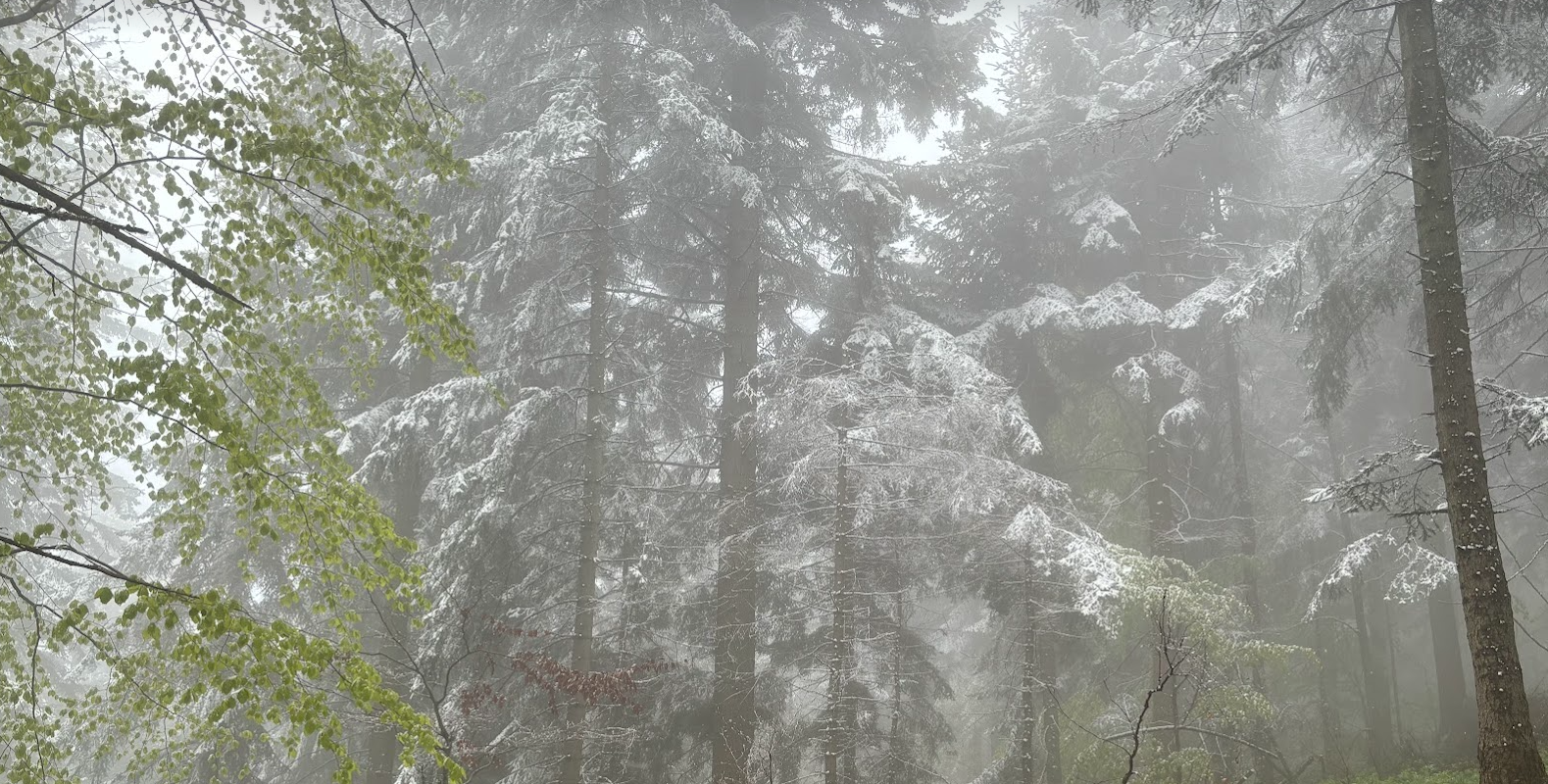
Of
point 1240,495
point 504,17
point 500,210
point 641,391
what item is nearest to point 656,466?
point 641,391

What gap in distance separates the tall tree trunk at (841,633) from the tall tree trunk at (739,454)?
1.02 metres

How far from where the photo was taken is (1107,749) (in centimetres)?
1164

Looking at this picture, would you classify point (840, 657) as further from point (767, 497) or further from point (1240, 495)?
point (1240, 495)

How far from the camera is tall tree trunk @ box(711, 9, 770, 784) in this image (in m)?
11.0

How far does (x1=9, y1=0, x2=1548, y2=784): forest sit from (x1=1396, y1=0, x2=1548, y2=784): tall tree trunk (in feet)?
0.11

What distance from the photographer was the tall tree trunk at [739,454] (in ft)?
36.2

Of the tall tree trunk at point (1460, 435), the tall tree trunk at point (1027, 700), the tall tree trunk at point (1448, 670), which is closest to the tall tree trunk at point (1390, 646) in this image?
the tall tree trunk at point (1448, 670)

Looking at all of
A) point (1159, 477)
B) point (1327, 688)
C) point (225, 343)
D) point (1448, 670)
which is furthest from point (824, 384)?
point (1448, 670)

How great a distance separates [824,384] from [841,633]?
298 cm

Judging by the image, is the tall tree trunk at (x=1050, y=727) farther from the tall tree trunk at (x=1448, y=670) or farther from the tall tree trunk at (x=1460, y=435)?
the tall tree trunk at (x=1448, y=670)

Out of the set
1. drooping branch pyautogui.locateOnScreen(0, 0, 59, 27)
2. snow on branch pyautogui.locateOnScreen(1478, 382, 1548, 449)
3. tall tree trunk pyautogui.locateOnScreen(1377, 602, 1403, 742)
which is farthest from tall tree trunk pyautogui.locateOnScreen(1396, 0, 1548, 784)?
tall tree trunk pyautogui.locateOnScreen(1377, 602, 1403, 742)

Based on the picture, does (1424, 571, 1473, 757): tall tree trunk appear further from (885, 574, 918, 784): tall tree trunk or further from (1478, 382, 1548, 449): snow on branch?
(1478, 382, 1548, 449): snow on branch

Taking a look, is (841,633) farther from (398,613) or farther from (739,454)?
→ (398,613)

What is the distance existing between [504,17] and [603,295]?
14.3 ft
